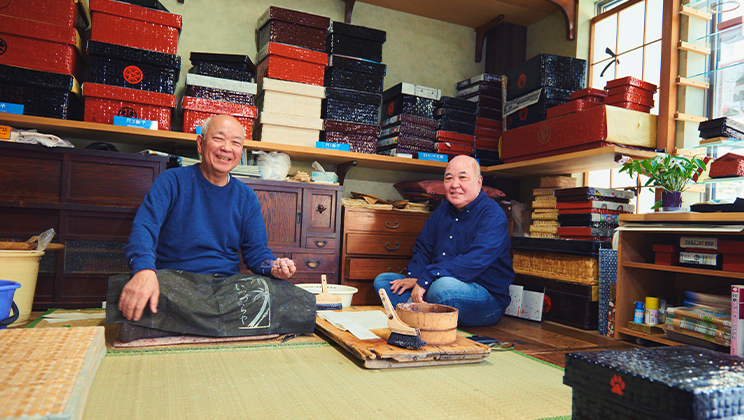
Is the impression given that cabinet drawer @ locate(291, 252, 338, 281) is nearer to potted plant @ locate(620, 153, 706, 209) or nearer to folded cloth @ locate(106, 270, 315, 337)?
folded cloth @ locate(106, 270, 315, 337)

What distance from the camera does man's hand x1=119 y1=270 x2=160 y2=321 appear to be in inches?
66.7

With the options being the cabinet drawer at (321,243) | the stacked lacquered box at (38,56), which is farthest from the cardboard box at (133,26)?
the cabinet drawer at (321,243)

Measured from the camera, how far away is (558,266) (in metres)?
3.01

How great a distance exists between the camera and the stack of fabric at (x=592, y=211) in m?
2.99

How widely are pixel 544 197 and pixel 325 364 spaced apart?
233 cm

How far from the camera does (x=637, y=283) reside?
2.60 m

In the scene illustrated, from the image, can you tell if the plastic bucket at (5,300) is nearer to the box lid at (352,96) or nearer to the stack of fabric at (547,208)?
the box lid at (352,96)

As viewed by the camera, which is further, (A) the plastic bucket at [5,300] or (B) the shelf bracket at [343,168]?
(B) the shelf bracket at [343,168]

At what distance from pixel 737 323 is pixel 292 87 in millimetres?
2847

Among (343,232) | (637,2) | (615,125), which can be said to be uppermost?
(637,2)

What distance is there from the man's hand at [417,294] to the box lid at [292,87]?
5.35ft

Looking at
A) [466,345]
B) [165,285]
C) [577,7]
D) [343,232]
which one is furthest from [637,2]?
[165,285]

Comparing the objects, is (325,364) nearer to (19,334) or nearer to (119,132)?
(19,334)

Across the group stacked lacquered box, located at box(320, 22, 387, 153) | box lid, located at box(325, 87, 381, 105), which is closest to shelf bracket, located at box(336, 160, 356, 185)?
stacked lacquered box, located at box(320, 22, 387, 153)
